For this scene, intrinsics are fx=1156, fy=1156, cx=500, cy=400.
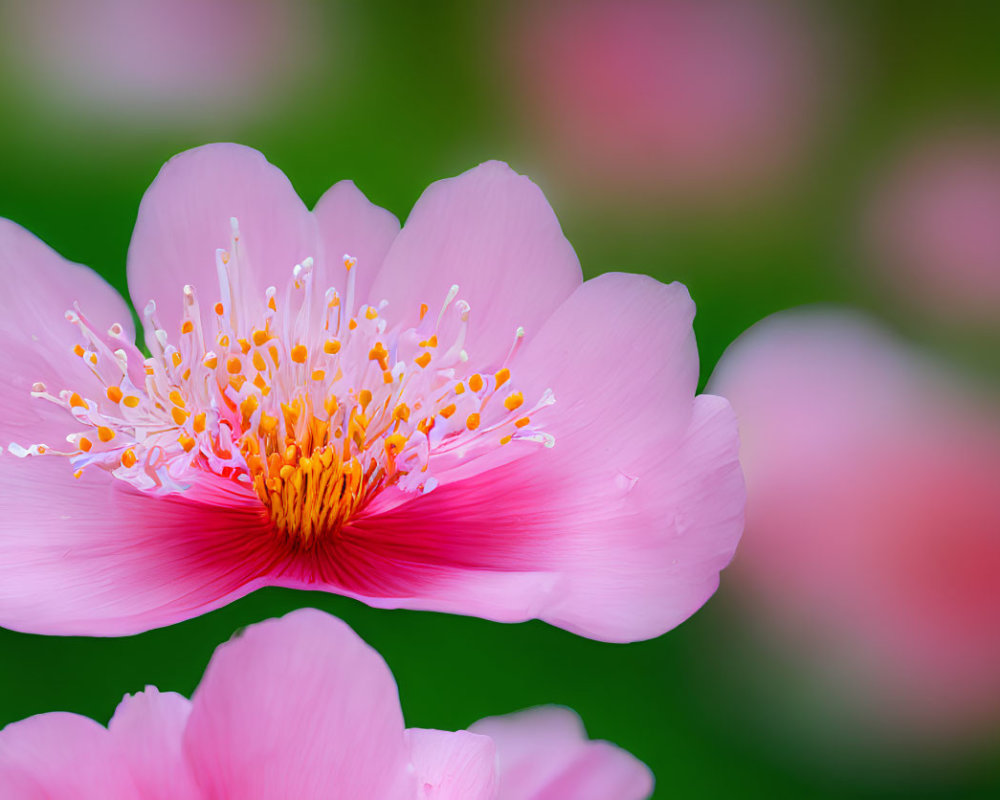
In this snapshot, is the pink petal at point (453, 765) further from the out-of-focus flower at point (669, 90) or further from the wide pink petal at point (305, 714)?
the out-of-focus flower at point (669, 90)

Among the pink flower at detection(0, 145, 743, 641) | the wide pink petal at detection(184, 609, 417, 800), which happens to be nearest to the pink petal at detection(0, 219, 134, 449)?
the pink flower at detection(0, 145, 743, 641)

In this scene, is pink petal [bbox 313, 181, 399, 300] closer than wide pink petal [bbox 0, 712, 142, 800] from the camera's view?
No

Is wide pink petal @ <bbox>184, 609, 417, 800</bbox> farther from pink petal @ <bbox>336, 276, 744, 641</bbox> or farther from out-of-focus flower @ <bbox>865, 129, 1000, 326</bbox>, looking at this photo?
out-of-focus flower @ <bbox>865, 129, 1000, 326</bbox>

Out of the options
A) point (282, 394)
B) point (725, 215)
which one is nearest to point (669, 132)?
point (725, 215)

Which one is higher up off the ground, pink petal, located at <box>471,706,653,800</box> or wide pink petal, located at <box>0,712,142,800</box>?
wide pink petal, located at <box>0,712,142,800</box>

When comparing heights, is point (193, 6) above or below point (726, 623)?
above

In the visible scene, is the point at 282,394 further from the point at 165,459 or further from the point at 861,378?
the point at 861,378

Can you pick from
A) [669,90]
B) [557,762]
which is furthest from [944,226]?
[557,762]
